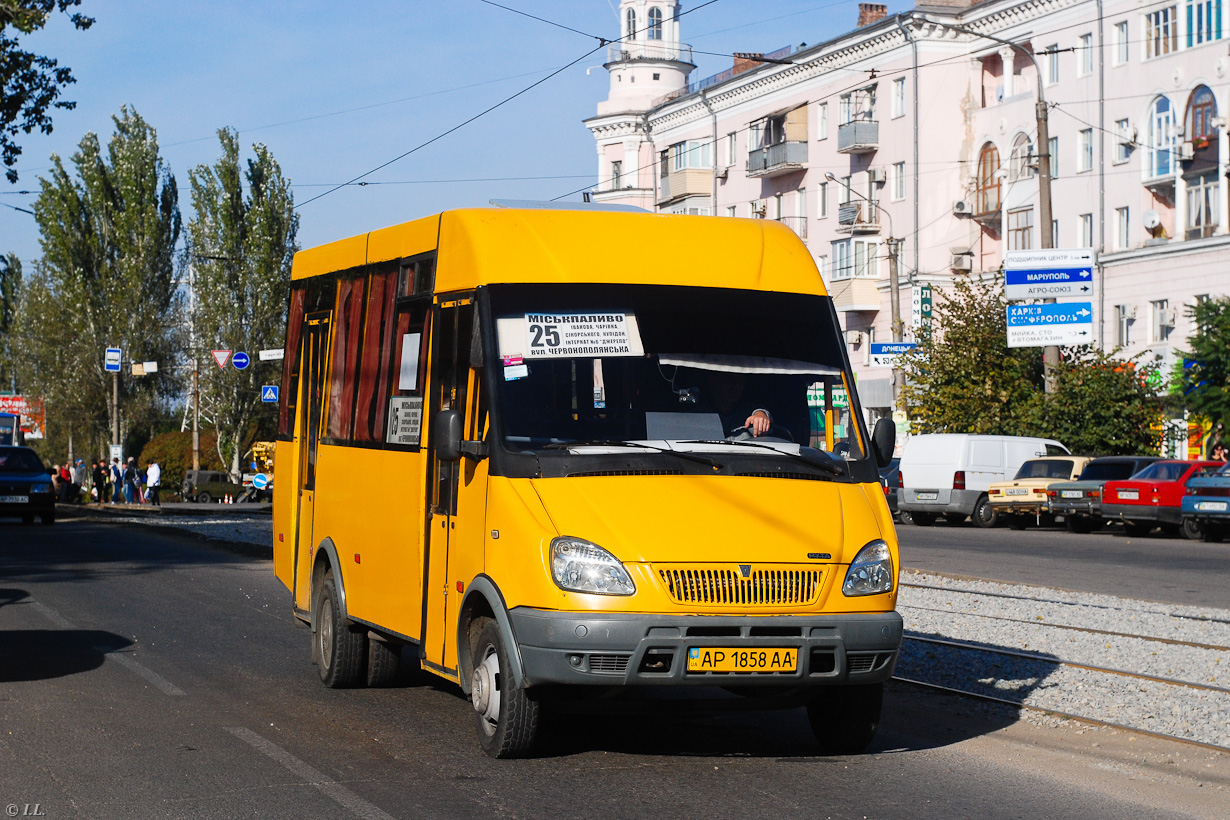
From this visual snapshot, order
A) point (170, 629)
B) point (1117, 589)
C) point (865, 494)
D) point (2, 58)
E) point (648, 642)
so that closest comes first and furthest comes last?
point (648, 642)
point (865, 494)
point (170, 629)
point (1117, 589)
point (2, 58)

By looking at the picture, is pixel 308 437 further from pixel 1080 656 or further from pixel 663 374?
pixel 1080 656

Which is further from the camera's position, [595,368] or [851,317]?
[851,317]

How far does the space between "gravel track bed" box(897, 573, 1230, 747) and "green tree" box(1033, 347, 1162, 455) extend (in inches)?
942

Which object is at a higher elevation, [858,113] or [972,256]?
[858,113]

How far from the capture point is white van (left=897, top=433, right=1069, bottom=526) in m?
37.1

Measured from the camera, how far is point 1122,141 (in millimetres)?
49188

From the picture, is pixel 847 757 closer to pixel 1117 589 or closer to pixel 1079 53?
pixel 1117 589

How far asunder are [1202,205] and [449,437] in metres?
42.6

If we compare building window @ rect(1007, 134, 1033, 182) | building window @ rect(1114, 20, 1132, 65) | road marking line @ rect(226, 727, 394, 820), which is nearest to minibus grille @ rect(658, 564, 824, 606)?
road marking line @ rect(226, 727, 394, 820)

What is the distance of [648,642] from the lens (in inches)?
280

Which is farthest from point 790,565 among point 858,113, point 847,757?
point 858,113

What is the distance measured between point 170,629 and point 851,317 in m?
52.5

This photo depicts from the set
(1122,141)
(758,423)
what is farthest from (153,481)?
(758,423)

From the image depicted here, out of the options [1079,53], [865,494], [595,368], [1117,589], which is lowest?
[1117,589]
